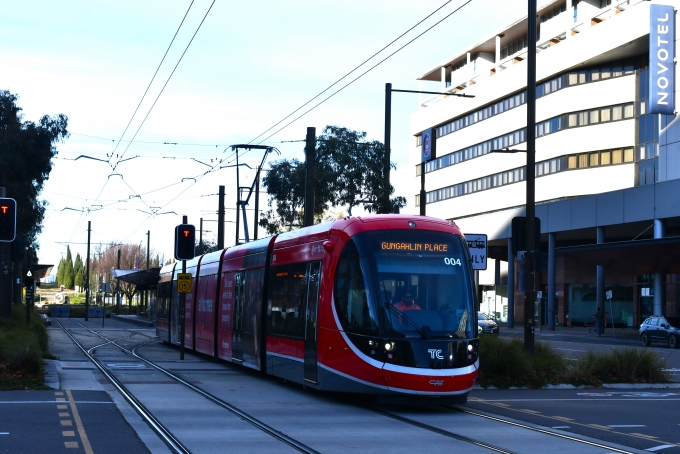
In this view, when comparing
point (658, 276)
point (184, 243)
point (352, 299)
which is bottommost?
point (352, 299)

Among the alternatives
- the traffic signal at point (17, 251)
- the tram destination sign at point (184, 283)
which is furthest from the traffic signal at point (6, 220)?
the traffic signal at point (17, 251)

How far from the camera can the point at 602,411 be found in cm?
1558

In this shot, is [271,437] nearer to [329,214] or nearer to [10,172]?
[10,172]

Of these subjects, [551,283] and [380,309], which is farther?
[551,283]

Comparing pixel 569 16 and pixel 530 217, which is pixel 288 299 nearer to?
pixel 530 217

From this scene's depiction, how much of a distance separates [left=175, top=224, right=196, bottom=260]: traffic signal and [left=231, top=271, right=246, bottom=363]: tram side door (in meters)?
4.00

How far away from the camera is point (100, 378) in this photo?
20156 mm

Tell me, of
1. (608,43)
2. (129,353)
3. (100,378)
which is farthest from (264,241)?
(608,43)

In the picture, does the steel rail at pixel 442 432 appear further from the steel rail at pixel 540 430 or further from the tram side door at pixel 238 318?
the tram side door at pixel 238 318

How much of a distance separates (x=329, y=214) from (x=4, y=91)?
52.6 feet

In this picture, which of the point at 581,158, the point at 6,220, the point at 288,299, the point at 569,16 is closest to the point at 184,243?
the point at 6,220

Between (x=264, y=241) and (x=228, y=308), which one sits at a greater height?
(x=264, y=241)

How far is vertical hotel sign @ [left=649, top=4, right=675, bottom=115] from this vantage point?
54.2 m

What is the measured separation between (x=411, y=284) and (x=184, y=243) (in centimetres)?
1295
